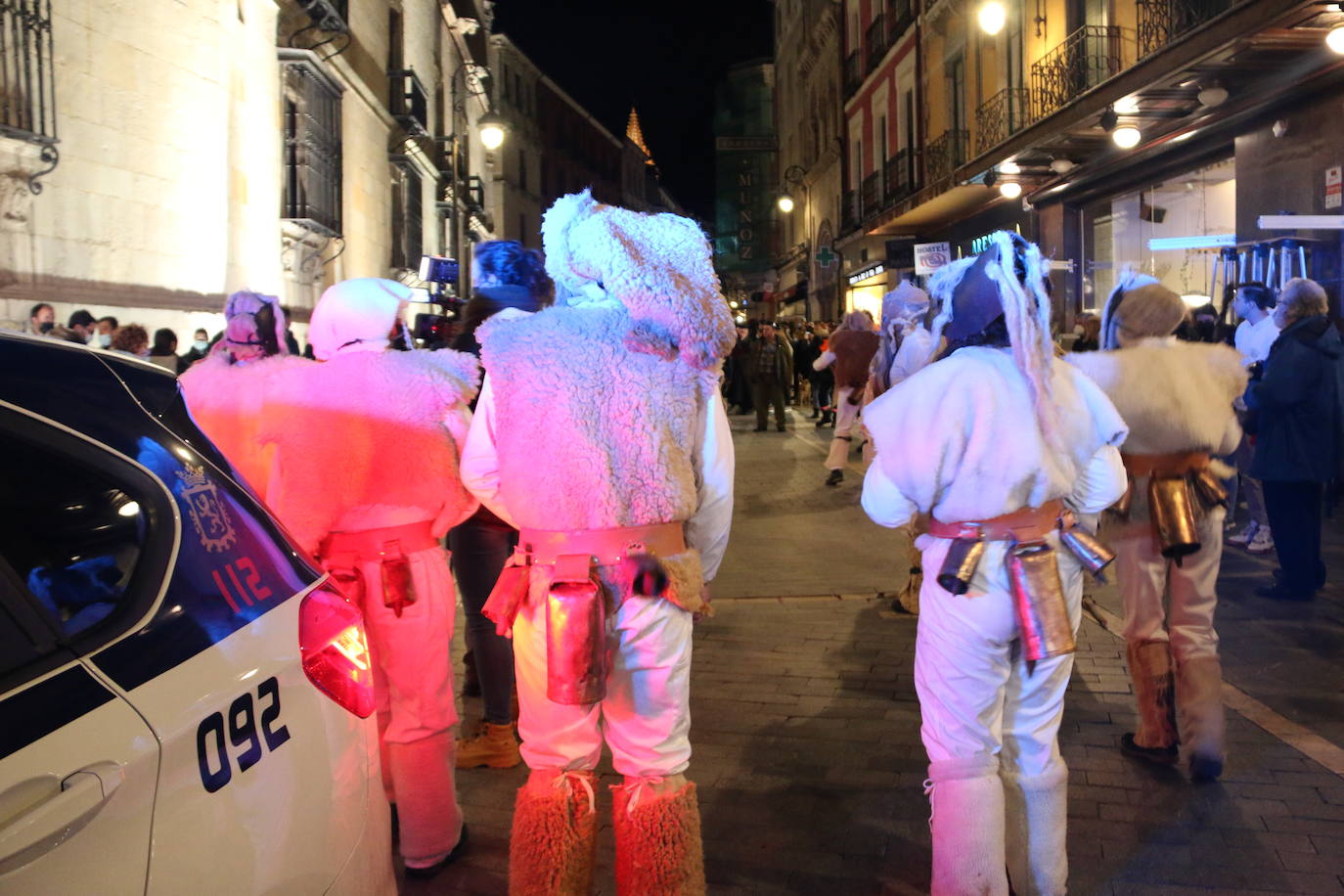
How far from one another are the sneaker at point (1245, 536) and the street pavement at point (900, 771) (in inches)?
54.6

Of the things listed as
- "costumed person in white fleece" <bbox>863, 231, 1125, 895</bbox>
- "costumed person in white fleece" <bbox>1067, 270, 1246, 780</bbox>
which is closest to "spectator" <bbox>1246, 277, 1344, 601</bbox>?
"costumed person in white fleece" <bbox>1067, 270, 1246, 780</bbox>

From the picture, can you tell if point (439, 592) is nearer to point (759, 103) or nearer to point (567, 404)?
point (567, 404)

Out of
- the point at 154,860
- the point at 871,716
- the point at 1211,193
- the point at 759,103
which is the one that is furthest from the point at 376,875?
the point at 759,103

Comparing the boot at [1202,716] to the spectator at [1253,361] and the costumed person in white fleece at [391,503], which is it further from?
the spectator at [1253,361]

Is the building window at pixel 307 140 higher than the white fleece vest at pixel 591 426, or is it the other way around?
the building window at pixel 307 140

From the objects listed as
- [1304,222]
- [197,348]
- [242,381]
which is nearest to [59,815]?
[242,381]

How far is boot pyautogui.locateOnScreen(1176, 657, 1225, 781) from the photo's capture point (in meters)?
3.79

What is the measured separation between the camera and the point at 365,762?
6.90ft

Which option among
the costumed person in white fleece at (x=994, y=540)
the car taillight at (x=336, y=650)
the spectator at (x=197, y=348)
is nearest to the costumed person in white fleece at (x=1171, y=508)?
the costumed person in white fleece at (x=994, y=540)

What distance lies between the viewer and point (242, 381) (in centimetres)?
370

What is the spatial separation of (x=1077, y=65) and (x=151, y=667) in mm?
15611

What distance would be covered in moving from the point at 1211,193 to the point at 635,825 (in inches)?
513

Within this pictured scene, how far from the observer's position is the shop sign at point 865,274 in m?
24.3

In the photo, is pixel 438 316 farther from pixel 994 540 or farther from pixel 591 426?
pixel 994 540
